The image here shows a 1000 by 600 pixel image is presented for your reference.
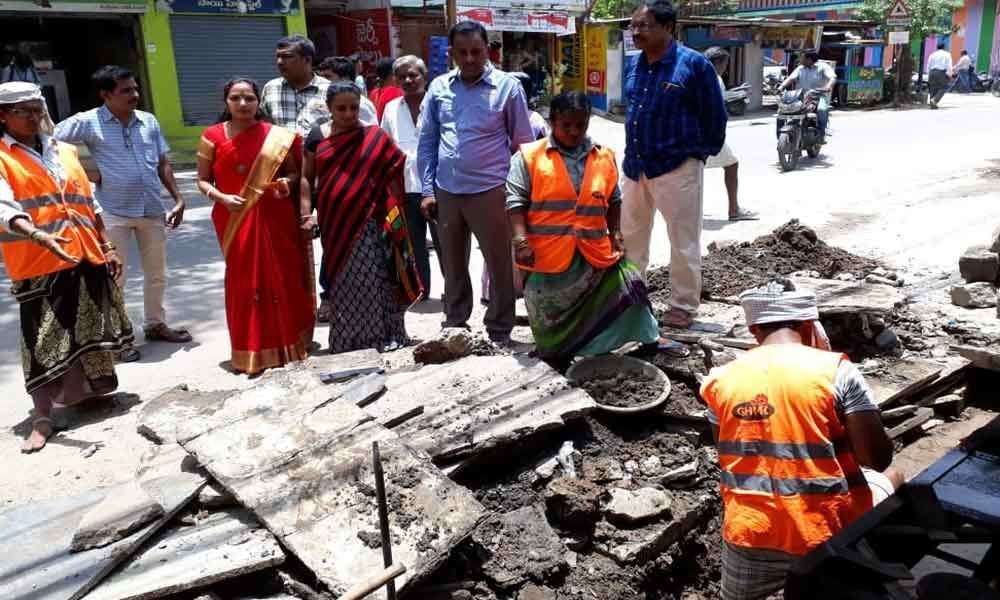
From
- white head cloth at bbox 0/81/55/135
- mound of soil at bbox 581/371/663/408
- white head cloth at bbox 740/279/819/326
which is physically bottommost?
mound of soil at bbox 581/371/663/408

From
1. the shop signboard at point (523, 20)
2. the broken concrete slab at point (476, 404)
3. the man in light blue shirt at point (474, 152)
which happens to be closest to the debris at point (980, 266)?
the man in light blue shirt at point (474, 152)

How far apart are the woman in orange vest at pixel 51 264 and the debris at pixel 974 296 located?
551cm

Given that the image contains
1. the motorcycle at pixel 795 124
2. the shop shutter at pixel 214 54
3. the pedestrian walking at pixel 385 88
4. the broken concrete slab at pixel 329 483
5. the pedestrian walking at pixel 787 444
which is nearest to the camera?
the pedestrian walking at pixel 787 444

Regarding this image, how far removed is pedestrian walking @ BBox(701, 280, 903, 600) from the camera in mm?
2371

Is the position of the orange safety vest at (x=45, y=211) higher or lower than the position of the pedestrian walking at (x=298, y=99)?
lower

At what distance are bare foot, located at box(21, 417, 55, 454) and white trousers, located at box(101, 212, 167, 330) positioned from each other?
1.31 m

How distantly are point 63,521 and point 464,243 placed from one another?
2.77 m

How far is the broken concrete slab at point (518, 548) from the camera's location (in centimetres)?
312

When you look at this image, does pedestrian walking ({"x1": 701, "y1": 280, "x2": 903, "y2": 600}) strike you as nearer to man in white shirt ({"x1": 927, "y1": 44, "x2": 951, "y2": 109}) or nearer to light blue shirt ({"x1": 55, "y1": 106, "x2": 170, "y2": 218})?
light blue shirt ({"x1": 55, "y1": 106, "x2": 170, "y2": 218})

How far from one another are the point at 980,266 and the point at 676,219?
285 cm

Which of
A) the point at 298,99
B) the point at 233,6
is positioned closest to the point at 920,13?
the point at 233,6

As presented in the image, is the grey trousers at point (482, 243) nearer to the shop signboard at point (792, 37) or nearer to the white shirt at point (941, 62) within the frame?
the shop signboard at point (792, 37)

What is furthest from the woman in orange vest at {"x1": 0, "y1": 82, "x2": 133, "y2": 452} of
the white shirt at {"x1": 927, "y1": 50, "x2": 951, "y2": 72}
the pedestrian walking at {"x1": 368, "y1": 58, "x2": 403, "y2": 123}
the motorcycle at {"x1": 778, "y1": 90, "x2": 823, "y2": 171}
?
the white shirt at {"x1": 927, "y1": 50, "x2": 951, "y2": 72}

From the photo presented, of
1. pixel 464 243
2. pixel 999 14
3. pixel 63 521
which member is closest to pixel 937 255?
pixel 464 243
